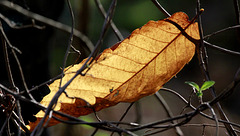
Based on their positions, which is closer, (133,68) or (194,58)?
(133,68)

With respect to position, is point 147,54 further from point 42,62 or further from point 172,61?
point 42,62

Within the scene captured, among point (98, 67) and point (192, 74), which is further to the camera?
point (192, 74)

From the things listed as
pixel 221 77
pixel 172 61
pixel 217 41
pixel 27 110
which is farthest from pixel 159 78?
pixel 221 77

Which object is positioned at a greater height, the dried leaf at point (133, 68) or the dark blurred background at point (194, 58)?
the dark blurred background at point (194, 58)

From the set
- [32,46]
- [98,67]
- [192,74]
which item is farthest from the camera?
[192,74]

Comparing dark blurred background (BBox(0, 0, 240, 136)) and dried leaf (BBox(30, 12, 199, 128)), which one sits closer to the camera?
dried leaf (BBox(30, 12, 199, 128))

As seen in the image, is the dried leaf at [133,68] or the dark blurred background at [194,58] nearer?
the dried leaf at [133,68]

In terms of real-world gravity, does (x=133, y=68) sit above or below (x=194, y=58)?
below

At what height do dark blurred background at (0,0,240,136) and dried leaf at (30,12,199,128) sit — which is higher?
dark blurred background at (0,0,240,136)
